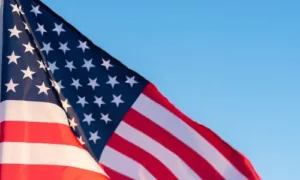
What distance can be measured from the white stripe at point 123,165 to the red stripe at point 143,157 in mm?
88

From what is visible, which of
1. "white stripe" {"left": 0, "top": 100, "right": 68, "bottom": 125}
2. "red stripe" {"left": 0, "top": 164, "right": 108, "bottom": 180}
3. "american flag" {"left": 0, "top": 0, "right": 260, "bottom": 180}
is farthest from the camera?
"american flag" {"left": 0, "top": 0, "right": 260, "bottom": 180}

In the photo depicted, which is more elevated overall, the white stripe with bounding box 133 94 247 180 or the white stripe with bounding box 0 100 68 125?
the white stripe with bounding box 133 94 247 180

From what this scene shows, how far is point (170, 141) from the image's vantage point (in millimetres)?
15742

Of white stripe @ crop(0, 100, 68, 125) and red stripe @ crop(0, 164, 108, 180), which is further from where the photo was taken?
white stripe @ crop(0, 100, 68, 125)

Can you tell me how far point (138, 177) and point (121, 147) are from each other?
75 centimetres

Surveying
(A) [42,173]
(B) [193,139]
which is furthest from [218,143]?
(A) [42,173]

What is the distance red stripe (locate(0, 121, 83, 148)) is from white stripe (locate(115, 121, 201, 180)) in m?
2.50

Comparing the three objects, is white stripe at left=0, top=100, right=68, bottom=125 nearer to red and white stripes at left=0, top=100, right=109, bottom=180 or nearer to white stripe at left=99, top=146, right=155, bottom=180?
red and white stripes at left=0, top=100, right=109, bottom=180

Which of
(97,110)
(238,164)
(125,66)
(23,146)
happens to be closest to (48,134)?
(23,146)

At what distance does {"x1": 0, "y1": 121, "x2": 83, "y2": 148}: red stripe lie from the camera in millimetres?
12806

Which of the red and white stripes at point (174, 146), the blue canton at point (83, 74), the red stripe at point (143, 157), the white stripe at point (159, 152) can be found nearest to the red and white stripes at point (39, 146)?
the blue canton at point (83, 74)

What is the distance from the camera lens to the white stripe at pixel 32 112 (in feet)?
42.5

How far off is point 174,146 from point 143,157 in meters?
0.73

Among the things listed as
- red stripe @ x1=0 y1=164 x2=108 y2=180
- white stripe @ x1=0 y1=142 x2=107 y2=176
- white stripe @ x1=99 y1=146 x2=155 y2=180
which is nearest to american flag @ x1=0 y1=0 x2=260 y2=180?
white stripe @ x1=99 y1=146 x2=155 y2=180
